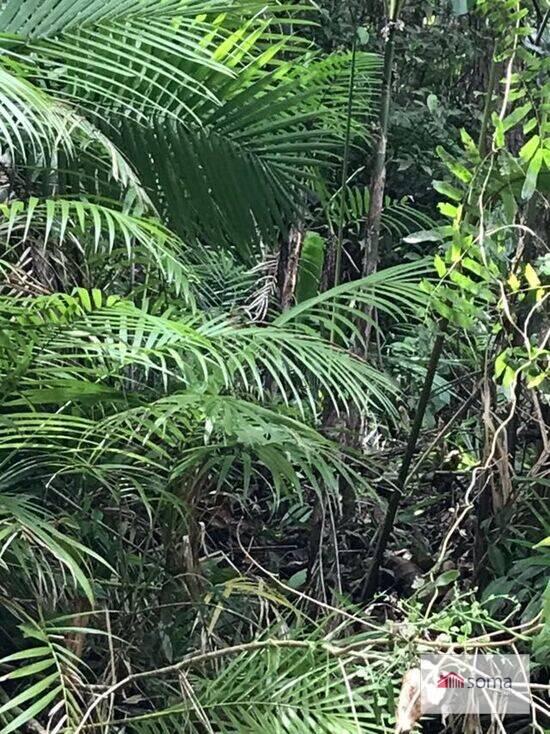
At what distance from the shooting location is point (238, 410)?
107 cm

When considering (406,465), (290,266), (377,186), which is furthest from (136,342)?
(290,266)

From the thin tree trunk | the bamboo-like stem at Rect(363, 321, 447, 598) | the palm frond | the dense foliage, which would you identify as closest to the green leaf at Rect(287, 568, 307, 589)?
the dense foliage

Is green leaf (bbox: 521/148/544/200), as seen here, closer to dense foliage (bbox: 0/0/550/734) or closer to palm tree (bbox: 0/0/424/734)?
dense foliage (bbox: 0/0/550/734)

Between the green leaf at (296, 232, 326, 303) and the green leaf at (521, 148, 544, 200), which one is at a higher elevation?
the green leaf at (521, 148, 544, 200)

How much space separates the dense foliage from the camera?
3.14 feet

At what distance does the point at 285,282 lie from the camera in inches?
73.3

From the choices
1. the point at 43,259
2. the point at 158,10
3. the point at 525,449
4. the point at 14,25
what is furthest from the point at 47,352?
the point at 525,449

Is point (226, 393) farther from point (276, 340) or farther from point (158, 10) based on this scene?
point (158, 10)

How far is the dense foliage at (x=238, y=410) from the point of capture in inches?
37.6

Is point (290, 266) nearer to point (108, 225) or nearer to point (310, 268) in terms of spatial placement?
→ point (310, 268)

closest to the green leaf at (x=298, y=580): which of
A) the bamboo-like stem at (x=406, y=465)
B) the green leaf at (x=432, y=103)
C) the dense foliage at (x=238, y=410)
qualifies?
the dense foliage at (x=238, y=410)

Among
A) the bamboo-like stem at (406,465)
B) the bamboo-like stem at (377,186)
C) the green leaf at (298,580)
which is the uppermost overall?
the bamboo-like stem at (377,186)

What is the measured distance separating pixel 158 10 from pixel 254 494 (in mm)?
881

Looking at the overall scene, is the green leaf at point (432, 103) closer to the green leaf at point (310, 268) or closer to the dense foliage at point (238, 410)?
the dense foliage at point (238, 410)
